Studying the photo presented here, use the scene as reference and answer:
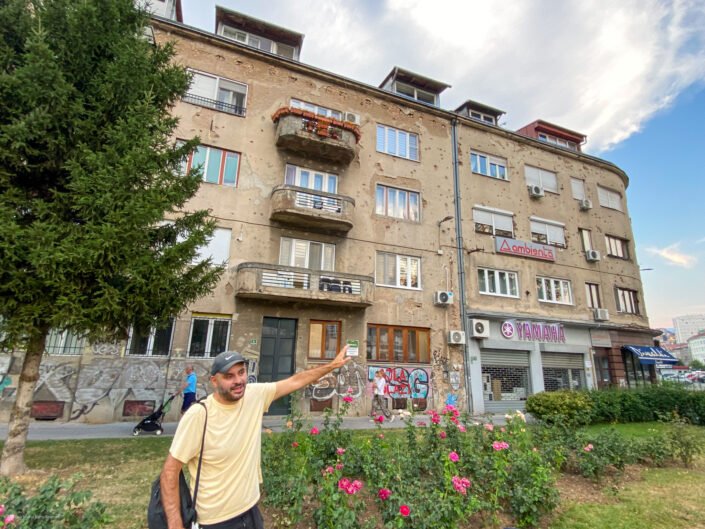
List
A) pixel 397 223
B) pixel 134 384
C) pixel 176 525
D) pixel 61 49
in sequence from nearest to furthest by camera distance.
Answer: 1. pixel 176 525
2. pixel 61 49
3. pixel 134 384
4. pixel 397 223

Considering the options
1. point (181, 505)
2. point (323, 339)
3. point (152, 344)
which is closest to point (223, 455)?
point (181, 505)

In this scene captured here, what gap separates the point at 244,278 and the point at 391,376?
7.18m

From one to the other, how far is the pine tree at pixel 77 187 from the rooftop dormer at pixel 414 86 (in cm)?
1571

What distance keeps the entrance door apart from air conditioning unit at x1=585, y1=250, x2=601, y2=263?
57.9ft

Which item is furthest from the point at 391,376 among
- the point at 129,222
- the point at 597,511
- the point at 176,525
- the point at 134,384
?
the point at 176,525

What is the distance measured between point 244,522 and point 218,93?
16213 millimetres

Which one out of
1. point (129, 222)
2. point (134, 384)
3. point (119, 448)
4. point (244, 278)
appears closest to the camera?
point (129, 222)

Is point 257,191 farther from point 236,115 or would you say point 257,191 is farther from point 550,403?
point 550,403

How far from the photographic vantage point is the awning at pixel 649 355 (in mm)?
20766

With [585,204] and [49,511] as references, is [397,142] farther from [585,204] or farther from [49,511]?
[49,511]

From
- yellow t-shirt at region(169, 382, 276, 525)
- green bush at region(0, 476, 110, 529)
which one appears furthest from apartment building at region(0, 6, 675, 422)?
yellow t-shirt at region(169, 382, 276, 525)

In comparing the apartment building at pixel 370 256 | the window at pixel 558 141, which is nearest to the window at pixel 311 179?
the apartment building at pixel 370 256

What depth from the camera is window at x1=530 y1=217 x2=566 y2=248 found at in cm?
2066

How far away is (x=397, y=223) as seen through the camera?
56.2 ft
